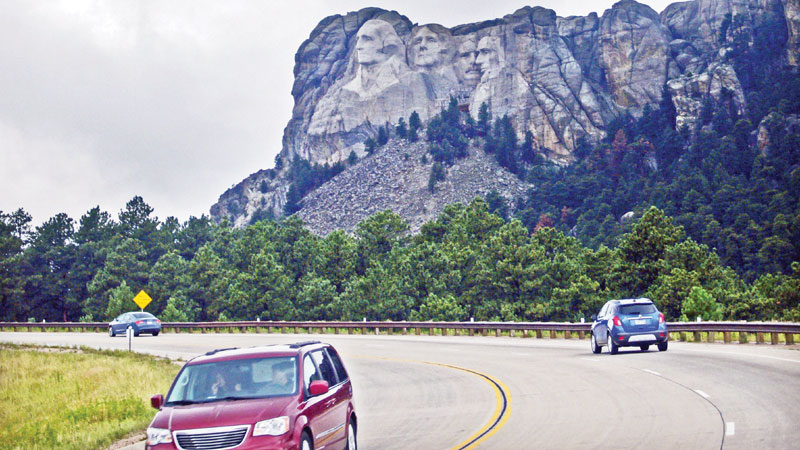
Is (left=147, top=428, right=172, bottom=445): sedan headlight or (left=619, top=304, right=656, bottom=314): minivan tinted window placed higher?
(left=619, top=304, right=656, bottom=314): minivan tinted window

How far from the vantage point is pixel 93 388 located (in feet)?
83.7

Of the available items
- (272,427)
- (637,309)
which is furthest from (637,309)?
(272,427)

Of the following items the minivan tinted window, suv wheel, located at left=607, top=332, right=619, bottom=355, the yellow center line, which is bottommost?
the yellow center line

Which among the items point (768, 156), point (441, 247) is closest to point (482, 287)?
point (441, 247)

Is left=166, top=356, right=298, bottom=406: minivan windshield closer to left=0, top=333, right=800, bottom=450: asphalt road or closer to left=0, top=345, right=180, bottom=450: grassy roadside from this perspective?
left=0, top=333, right=800, bottom=450: asphalt road

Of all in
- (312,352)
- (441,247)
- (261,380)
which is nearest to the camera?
(261,380)

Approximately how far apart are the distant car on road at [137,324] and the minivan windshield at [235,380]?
44961 millimetres

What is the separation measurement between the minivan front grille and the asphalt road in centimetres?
406

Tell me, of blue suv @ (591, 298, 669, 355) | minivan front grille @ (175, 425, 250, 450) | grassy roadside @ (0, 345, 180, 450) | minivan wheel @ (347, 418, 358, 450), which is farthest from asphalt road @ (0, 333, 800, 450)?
grassy roadside @ (0, 345, 180, 450)

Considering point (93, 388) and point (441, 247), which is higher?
point (441, 247)

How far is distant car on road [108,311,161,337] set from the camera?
54.4 m

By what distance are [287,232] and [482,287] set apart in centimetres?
3815

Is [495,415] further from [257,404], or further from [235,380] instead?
[257,404]

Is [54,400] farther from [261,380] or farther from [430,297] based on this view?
[430,297]
